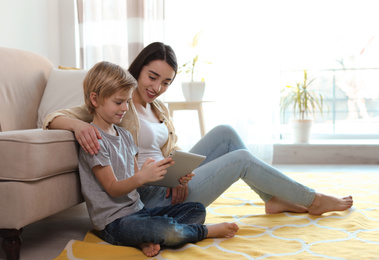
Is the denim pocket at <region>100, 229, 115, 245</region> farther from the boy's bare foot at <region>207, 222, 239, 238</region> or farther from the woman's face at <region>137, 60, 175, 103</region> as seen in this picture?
the woman's face at <region>137, 60, 175, 103</region>

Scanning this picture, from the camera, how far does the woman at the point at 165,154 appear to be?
5.88ft

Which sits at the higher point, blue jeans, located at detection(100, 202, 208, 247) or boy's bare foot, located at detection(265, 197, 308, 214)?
blue jeans, located at detection(100, 202, 208, 247)

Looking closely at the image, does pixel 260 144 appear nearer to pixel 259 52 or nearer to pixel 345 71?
pixel 259 52

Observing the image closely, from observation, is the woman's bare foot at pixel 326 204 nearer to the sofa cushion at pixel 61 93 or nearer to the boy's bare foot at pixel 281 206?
the boy's bare foot at pixel 281 206

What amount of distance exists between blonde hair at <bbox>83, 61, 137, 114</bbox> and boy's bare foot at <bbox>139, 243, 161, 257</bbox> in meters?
0.55

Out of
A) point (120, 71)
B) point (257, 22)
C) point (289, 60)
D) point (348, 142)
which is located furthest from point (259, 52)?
point (120, 71)

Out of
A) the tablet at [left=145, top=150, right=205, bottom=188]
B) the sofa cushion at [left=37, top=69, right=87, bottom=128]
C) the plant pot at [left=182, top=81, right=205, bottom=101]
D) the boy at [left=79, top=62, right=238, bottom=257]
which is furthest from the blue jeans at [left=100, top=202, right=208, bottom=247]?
the plant pot at [left=182, top=81, right=205, bottom=101]

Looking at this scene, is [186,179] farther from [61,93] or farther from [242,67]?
[242,67]

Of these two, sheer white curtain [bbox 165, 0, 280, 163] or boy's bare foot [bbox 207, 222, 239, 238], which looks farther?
sheer white curtain [bbox 165, 0, 280, 163]

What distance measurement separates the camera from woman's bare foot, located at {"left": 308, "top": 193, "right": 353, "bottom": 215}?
6.53 ft

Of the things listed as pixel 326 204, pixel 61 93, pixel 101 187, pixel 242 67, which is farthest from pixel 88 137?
pixel 242 67

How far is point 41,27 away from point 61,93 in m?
1.78

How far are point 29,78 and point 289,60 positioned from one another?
300 centimetres

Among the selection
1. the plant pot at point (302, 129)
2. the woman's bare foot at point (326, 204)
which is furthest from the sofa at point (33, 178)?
the plant pot at point (302, 129)
